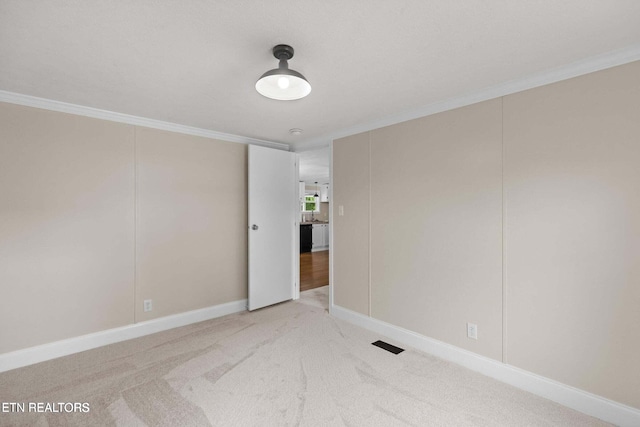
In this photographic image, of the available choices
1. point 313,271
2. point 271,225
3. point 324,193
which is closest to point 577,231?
point 271,225

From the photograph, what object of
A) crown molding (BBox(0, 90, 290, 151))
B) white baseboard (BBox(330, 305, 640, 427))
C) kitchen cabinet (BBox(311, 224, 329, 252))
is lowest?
white baseboard (BBox(330, 305, 640, 427))

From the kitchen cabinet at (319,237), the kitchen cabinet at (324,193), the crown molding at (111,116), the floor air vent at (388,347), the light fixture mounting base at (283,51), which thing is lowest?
the floor air vent at (388,347)

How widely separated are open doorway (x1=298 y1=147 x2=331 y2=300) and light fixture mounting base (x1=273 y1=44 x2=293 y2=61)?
293 centimetres

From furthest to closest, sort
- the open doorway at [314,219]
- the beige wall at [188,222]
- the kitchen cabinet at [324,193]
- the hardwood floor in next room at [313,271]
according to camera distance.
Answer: the kitchen cabinet at [324,193] < the open doorway at [314,219] < the hardwood floor in next room at [313,271] < the beige wall at [188,222]

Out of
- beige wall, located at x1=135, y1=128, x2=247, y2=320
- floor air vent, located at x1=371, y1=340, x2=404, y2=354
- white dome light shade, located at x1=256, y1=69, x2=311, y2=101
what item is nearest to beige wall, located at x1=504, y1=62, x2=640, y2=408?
floor air vent, located at x1=371, y1=340, x2=404, y2=354

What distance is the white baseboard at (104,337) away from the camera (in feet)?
7.93

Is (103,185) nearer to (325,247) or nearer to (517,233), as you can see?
(517,233)

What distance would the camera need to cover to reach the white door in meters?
3.80

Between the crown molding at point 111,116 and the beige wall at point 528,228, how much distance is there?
2.00 meters

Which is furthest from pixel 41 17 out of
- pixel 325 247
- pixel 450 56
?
pixel 325 247

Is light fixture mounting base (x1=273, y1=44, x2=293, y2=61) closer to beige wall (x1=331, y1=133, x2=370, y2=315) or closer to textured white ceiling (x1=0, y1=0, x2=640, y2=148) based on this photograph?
textured white ceiling (x1=0, y1=0, x2=640, y2=148)

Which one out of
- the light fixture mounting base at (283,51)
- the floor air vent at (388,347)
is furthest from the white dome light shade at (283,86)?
the floor air vent at (388,347)

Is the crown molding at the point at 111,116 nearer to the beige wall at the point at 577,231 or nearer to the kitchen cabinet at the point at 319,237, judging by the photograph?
the beige wall at the point at 577,231

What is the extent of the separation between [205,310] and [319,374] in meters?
1.87
